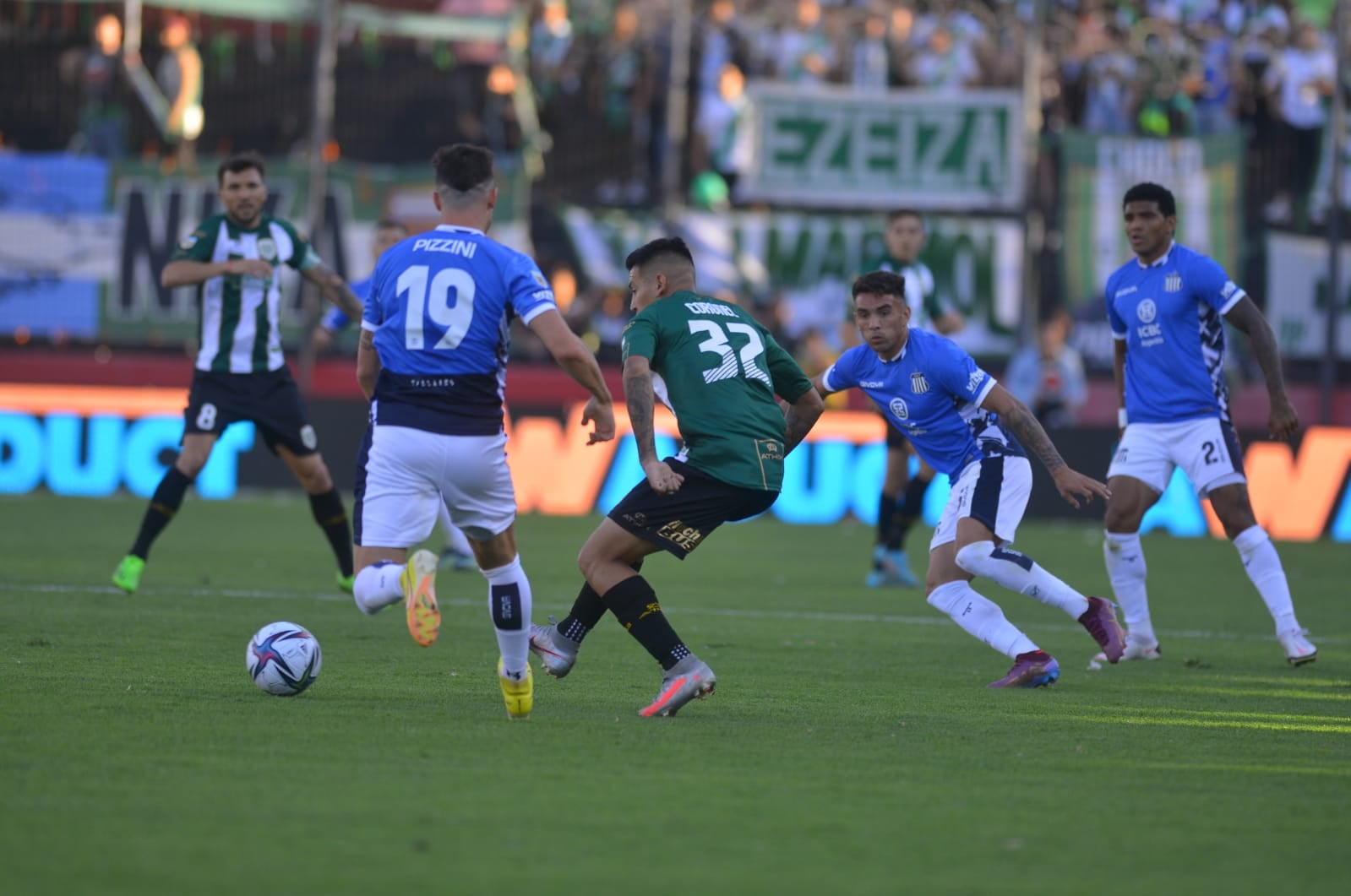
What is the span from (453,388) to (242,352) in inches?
191

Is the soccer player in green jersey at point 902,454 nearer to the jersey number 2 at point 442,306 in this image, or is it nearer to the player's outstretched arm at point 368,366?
the player's outstretched arm at point 368,366

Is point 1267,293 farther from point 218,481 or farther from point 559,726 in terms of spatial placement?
point 559,726

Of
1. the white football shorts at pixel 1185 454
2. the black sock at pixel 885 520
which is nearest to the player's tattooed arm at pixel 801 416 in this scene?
the white football shorts at pixel 1185 454

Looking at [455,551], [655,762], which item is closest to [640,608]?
[655,762]

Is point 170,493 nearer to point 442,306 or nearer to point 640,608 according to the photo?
point 640,608

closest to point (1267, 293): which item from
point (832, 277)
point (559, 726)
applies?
point (832, 277)

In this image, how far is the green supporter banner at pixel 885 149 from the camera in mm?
21531

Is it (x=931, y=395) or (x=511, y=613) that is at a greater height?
(x=931, y=395)

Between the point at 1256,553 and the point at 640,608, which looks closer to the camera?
the point at 640,608

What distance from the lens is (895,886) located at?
14.3 feet

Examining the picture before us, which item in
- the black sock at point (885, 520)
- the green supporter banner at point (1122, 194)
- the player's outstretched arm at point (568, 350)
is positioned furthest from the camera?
the green supporter banner at point (1122, 194)

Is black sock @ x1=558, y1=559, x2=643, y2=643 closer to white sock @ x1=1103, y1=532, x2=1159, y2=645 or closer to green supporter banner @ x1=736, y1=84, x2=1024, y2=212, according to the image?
white sock @ x1=1103, y1=532, x2=1159, y2=645

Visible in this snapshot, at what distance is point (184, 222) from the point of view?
21125mm

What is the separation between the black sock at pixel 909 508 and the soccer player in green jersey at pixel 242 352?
3.93 meters
